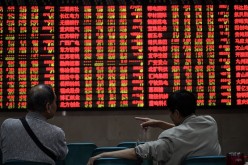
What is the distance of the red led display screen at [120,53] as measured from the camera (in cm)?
639

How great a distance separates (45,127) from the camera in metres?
3.22

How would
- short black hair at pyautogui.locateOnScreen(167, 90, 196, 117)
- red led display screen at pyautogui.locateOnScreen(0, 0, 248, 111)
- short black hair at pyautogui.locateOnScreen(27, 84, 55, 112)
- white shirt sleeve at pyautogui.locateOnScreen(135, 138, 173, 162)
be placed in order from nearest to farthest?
white shirt sleeve at pyautogui.locateOnScreen(135, 138, 173, 162) < short black hair at pyautogui.locateOnScreen(167, 90, 196, 117) < short black hair at pyautogui.locateOnScreen(27, 84, 55, 112) < red led display screen at pyautogui.locateOnScreen(0, 0, 248, 111)

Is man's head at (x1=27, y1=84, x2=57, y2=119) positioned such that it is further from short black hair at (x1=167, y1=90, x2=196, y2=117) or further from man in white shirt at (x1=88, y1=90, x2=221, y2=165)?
short black hair at (x1=167, y1=90, x2=196, y2=117)

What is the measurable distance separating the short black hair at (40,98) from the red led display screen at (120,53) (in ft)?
9.64

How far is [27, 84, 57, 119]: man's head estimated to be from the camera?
3.34 metres

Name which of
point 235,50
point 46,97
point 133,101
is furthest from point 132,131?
point 46,97

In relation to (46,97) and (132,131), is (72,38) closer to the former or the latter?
(132,131)

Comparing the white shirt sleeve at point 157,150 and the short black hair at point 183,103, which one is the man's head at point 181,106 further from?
the white shirt sleeve at point 157,150

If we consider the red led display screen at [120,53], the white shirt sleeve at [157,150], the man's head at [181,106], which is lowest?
the white shirt sleeve at [157,150]

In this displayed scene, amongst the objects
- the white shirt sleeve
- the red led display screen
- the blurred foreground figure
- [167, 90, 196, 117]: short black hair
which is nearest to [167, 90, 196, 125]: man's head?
[167, 90, 196, 117]: short black hair

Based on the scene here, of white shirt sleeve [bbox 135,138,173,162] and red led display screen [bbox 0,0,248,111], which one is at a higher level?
red led display screen [bbox 0,0,248,111]

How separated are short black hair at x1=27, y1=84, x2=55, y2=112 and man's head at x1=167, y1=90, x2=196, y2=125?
2.84ft

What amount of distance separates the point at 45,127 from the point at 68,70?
3226 millimetres

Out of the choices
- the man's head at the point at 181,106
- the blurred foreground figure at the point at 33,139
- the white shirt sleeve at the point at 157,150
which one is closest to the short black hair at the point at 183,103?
the man's head at the point at 181,106
